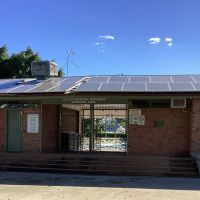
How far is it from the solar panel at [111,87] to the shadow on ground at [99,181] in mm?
3610

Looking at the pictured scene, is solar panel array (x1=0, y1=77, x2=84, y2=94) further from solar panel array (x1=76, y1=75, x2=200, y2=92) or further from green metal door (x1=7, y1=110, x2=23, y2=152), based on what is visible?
green metal door (x1=7, y1=110, x2=23, y2=152)

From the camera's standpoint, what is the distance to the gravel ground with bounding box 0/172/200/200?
1178cm

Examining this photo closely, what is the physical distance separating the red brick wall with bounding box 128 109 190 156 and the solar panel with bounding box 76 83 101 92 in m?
2.03

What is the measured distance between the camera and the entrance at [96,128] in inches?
791

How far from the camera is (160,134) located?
59.7 ft

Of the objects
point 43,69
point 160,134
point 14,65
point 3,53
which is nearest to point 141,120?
point 160,134

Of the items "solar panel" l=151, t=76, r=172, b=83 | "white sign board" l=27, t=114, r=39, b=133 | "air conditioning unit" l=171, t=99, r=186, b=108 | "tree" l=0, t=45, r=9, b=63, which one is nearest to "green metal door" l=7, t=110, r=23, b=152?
"white sign board" l=27, t=114, r=39, b=133

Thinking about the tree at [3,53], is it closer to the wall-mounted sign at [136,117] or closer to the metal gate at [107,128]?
the metal gate at [107,128]

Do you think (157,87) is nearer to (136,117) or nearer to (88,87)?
(136,117)

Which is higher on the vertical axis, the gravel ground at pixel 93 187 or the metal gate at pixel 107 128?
the metal gate at pixel 107 128

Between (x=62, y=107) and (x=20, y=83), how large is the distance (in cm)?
215

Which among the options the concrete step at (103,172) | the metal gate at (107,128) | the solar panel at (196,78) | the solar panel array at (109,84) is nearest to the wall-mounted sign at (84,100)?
the solar panel array at (109,84)

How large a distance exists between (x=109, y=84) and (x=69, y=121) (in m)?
3.73

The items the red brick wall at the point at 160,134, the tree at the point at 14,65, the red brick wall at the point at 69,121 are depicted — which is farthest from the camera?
the tree at the point at 14,65
